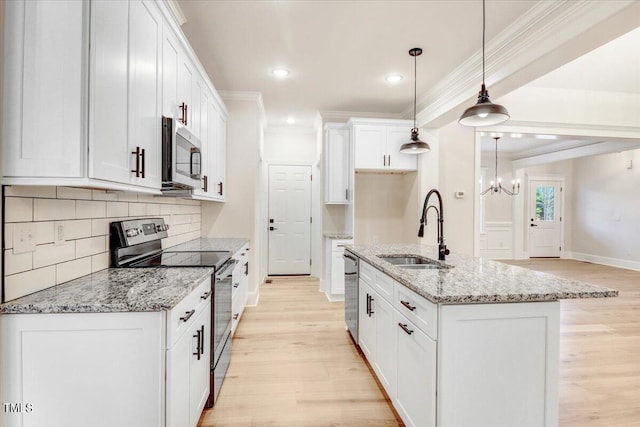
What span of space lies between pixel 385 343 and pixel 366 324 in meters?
0.48

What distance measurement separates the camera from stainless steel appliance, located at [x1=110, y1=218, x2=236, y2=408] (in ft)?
6.66

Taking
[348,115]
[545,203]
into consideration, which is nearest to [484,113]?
[348,115]

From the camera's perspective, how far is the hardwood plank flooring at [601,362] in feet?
6.73

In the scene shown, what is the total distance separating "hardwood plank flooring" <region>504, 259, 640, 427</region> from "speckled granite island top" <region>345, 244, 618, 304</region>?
3.38ft

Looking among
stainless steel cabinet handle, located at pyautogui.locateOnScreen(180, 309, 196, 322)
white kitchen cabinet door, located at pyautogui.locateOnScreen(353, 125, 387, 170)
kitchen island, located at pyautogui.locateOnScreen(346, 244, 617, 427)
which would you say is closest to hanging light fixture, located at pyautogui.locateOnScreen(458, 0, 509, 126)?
kitchen island, located at pyautogui.locateOnScreen(346, 244, 617, 427)

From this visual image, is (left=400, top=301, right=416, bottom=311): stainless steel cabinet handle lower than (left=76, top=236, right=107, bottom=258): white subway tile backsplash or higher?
lower

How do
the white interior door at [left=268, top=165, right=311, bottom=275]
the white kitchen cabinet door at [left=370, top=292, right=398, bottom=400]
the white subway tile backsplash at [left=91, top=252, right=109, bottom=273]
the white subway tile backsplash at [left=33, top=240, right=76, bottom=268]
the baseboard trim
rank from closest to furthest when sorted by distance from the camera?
the white subway tile backsplash at [left=33, top=240, right=76, bottom=268] → the white subway tile backsplash at [left=91, top=252, right=109, bottom=273] → the white kitchen cabinet door at [left=370, top=292, right=398, bottom=400] → the white interior door at [left=268, top=165, right=311, bottom=275] → the baseboard trim

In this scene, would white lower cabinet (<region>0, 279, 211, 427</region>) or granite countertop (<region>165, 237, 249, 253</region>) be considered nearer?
white lower cabinet (<region>0, 279, 211, 427</region>)

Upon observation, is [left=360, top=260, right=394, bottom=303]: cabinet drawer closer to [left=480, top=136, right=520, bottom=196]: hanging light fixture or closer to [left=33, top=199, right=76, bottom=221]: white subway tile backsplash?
[left=33, top=199, right=76, bottom=221]: white subway tile backsplash

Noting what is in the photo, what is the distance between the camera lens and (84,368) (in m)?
1.24

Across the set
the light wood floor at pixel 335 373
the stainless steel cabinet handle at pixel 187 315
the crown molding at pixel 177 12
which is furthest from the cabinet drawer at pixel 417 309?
the crown molding at pixel 177 12

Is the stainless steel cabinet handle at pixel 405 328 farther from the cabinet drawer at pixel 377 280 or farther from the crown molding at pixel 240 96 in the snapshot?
the crown molding at pixel 240 96

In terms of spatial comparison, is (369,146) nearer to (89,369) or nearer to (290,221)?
(290,221)

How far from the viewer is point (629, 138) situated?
450cm
